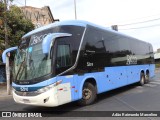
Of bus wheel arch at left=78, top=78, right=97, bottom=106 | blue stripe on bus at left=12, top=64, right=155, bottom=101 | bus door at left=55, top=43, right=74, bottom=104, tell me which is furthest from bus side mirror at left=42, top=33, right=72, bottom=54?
bus wheel arch at left=78, top=78, right=97, bottom=106

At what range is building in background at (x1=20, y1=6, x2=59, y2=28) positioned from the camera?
42.1 meters

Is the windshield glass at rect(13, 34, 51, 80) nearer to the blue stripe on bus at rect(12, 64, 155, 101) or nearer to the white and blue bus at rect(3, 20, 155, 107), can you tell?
the white and blue bus at rect(3, 20, 155, 107)

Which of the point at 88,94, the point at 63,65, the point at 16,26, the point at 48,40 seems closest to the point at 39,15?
the point at 16,26

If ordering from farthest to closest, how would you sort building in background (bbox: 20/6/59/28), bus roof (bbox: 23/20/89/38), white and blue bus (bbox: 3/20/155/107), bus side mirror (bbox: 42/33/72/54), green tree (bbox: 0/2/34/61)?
1. building in background (bbox: 20/6/59/28)
2. green tree (bbox: 0/2/34/61)
3. bus roof (bbox: 23/20/89/38)
4. white and blue bus (bbox: 3/20/155/107)
5. bus side mirror (bbox: 42/33/72/54)

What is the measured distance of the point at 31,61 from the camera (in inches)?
363

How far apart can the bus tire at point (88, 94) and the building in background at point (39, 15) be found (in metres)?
32.2

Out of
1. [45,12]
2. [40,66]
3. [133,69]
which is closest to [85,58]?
[40,66]

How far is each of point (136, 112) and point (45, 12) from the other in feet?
133

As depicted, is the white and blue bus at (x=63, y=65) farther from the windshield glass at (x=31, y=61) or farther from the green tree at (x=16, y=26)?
the green tree at (x=16, y=26)

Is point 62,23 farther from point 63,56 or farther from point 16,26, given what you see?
point 16,26

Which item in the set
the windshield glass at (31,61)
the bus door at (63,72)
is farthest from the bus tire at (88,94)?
the windshield glass at (31,61)

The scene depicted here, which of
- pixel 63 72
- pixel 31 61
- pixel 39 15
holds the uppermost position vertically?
pixel 39 15

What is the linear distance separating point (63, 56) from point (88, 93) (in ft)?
7.18

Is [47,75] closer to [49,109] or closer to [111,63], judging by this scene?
[49,109]
